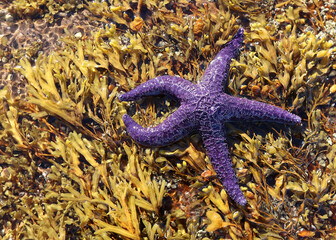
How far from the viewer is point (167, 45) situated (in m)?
4.15

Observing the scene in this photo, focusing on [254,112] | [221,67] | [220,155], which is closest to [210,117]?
[220,155]

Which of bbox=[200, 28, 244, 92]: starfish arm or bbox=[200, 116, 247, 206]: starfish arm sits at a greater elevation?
bbox=[200, 28, 244, 92]: starfish arm

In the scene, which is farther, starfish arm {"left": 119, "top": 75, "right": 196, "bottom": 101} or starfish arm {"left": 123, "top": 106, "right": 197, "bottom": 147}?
starfish arm {"left": 119, "top": 75, "right": 196, "bottom": 101}

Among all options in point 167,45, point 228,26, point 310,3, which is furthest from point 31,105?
point 310,3

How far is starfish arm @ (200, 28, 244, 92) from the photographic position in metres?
3.54

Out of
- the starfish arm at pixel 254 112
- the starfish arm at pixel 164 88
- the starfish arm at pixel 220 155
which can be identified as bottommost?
the starfish arm at pixel 220 155

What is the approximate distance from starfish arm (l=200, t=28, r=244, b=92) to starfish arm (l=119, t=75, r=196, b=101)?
10.1 inches

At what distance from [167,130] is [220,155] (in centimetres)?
85

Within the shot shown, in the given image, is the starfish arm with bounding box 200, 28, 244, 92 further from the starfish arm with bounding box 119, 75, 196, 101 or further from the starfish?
the starfish arm with bounding box 119, 75, 196, 101

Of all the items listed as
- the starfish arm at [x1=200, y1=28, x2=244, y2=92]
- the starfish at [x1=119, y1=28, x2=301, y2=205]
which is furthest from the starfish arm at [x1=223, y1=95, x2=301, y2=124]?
the starfish arm at [x1=200, y1=28, x2=244, y2=92]

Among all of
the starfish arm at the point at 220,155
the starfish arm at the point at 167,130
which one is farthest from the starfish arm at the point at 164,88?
the starfish arm at the point at 220,155

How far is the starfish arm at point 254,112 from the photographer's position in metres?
3.46

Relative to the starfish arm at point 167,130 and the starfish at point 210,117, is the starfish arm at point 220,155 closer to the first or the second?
the starfish at point 210,117

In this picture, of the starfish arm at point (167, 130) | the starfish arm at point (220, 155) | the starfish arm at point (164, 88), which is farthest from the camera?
the starfish arm at point (164, 88)
